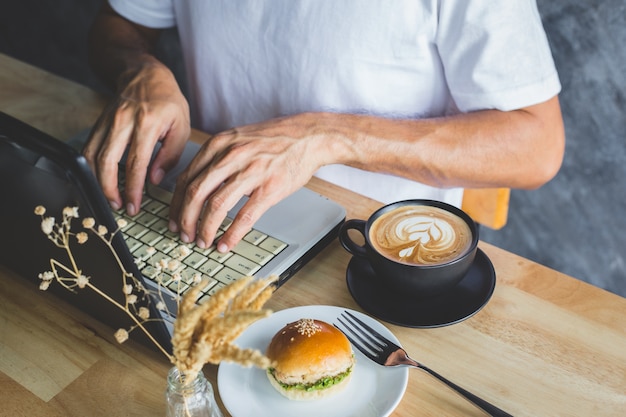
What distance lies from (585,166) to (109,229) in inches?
59.3

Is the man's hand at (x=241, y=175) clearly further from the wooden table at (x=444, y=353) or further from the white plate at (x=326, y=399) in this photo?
the white plate at (x=326, y=399)

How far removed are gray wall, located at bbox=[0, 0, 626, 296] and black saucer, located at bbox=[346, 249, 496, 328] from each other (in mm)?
983

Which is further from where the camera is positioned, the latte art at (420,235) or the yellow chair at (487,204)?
the yellow chair at (487,204)

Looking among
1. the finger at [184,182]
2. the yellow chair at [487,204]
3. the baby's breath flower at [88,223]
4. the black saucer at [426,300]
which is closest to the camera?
the baby's breath flower at [88,223]

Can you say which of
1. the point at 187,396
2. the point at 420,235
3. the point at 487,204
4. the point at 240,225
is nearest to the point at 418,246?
the point at 420,235

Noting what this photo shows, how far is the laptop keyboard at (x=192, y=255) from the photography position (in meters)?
0.86

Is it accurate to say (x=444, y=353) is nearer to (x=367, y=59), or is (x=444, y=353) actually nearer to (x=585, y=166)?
(x=367, y=59)

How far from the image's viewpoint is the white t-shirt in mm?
1044

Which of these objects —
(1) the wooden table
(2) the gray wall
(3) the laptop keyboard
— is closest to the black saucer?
(1) the wooden table

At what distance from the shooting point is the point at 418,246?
2.73 feet

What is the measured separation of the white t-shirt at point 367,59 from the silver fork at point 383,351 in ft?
1.58

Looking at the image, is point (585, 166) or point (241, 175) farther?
point (585, 166)

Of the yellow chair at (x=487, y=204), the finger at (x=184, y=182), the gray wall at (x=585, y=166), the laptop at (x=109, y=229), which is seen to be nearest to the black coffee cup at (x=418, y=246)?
the laptop at (x=109, y=229)

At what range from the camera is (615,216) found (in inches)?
72.7
